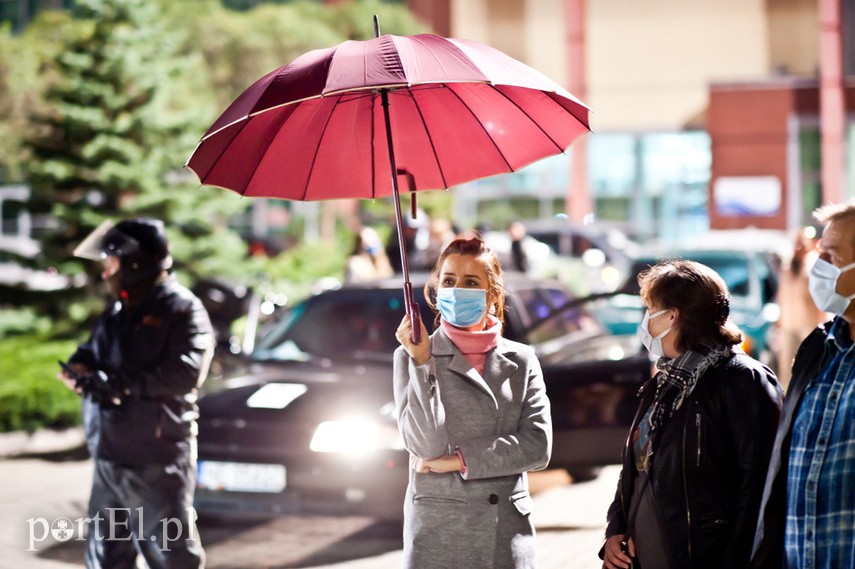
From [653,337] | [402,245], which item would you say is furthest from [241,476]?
[653,337]

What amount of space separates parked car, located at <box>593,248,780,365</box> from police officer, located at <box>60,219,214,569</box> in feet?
24.0

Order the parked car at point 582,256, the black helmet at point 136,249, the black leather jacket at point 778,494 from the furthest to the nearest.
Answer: the parked car at point 582,256
the black helmet at point 136,249
the black leather jacket at point 778,494

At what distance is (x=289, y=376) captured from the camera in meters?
7.81

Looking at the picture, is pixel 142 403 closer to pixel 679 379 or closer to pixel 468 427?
pixel 468 427

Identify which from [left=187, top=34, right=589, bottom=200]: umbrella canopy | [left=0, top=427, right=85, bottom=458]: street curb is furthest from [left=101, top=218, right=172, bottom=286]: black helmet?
[left=0, top=427, right=85, bottom=458]: street curb

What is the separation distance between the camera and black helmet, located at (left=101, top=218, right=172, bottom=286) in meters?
5.52

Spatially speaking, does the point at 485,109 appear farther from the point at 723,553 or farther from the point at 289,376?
the point at 289,376

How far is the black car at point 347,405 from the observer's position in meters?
7.09

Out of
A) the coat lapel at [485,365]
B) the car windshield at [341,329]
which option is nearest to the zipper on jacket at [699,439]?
the coat lapel at [485,365]

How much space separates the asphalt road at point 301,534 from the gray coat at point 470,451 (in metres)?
3.28

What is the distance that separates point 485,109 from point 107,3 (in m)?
11.3

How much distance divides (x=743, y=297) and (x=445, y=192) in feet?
47.1

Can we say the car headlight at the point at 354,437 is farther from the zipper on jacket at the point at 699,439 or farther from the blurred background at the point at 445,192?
the zipper on jacket at the point at 699,439

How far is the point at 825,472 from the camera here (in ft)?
10.7
